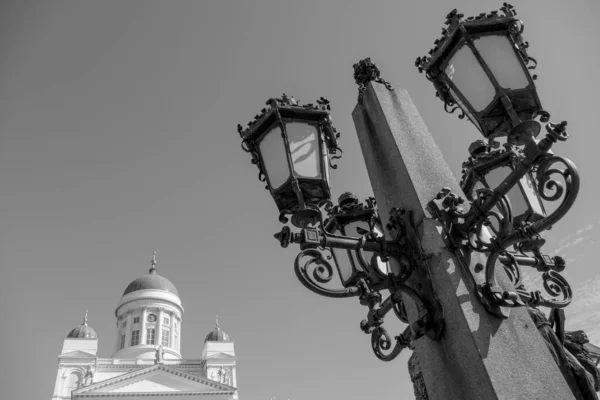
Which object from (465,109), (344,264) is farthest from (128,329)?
(465,109)

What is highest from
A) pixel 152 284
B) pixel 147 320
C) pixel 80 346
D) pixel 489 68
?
pixel 152 284

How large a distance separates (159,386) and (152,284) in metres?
15.2

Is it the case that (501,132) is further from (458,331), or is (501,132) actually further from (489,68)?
(458,331)

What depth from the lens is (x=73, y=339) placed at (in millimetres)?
40969

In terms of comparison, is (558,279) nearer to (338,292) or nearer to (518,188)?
(518,188)

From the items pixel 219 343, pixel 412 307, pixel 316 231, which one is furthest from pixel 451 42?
pixel 219 343

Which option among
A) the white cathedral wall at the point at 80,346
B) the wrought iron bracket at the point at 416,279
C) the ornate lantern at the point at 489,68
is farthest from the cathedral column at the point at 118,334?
the ornate lantern at the point at 489,68

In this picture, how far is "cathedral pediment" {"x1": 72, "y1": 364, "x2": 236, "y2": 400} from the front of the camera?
34628mm

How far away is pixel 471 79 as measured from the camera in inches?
111

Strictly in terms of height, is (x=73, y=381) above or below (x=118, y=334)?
below

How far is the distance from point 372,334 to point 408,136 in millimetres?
1623

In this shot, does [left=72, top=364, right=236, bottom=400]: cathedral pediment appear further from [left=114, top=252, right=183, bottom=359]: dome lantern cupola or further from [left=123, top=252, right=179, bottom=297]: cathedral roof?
[left=123, top=252, right=179, bottom=297]: cathedral roof

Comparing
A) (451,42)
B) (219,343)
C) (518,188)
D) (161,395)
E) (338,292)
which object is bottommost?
(338,292)

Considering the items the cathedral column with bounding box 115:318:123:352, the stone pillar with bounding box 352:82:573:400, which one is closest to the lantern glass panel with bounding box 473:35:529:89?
the stone pillar with bounding box 352:82:573:400
